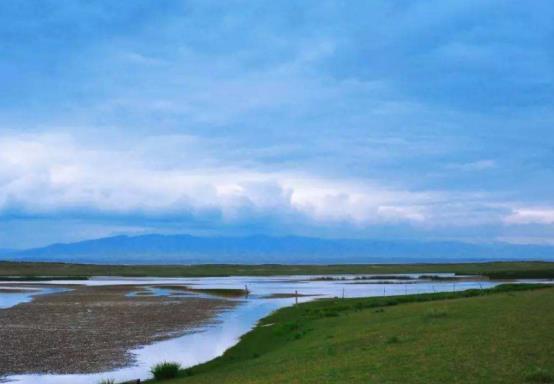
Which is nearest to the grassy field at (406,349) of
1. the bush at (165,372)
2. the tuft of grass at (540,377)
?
the tuft of grass at (540,377)

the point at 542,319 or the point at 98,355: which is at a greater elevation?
the point at 542,319

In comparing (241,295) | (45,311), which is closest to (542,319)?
(45,311)

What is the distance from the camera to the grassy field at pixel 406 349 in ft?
60.0

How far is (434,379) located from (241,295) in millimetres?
63105

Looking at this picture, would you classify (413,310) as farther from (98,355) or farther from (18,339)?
(18,339)

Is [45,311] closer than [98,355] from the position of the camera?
No

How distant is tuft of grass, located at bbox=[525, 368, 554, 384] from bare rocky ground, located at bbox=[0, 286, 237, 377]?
791 inches

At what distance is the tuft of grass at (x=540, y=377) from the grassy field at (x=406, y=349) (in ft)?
0.09

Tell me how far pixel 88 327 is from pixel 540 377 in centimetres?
3574

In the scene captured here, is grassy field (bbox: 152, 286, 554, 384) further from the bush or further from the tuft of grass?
the bush

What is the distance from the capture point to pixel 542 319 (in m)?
27.9

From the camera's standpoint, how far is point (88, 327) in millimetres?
44688

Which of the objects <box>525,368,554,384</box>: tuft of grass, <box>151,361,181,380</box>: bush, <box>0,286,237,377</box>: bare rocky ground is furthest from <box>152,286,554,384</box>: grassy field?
<box>0,286,237,377</box>: bare rocky ground

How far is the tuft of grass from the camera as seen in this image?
53.9 ft
